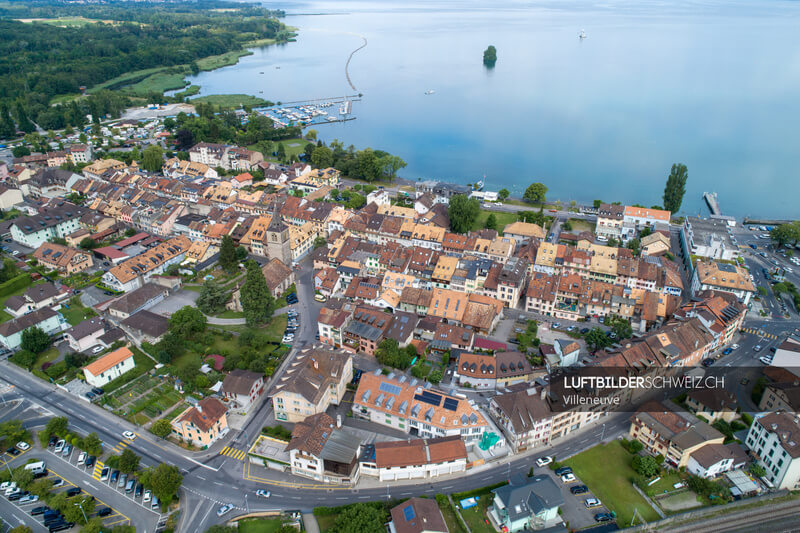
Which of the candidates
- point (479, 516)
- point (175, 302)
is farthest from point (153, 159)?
point (479, 516)

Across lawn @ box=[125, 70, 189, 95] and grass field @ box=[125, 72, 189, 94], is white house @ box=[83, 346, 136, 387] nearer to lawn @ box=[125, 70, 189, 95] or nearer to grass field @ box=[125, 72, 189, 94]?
grass field @ box=[125, 72, 189, 94]

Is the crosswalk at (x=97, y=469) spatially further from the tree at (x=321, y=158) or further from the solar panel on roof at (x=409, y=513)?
the tree at (x=321, y=158)

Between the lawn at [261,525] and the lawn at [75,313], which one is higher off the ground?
the lawn at [261,525]

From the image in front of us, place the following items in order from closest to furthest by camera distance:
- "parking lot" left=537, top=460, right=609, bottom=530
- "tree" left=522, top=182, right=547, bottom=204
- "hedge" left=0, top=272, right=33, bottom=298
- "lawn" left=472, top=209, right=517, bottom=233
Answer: "parking lot" left=537, top=460, right=609, bottom=530 → "hedge" left=0, top=272, right=33, bottom=298 → "lawn" left=472, top=209, right=517, bottom=233 → "tree" left=522, top=182, right=547, bottom=204

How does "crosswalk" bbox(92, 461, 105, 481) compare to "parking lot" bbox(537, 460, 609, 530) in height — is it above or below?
below

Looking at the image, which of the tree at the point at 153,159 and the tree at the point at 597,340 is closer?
the tree at the point at 597,340

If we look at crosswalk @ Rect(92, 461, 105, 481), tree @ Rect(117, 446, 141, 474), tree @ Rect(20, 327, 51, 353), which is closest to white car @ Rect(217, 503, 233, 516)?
tree @ Rect(117, 446, 141, 474)

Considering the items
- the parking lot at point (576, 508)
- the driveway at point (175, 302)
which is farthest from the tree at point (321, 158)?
the parking lot at point (576, 508)
